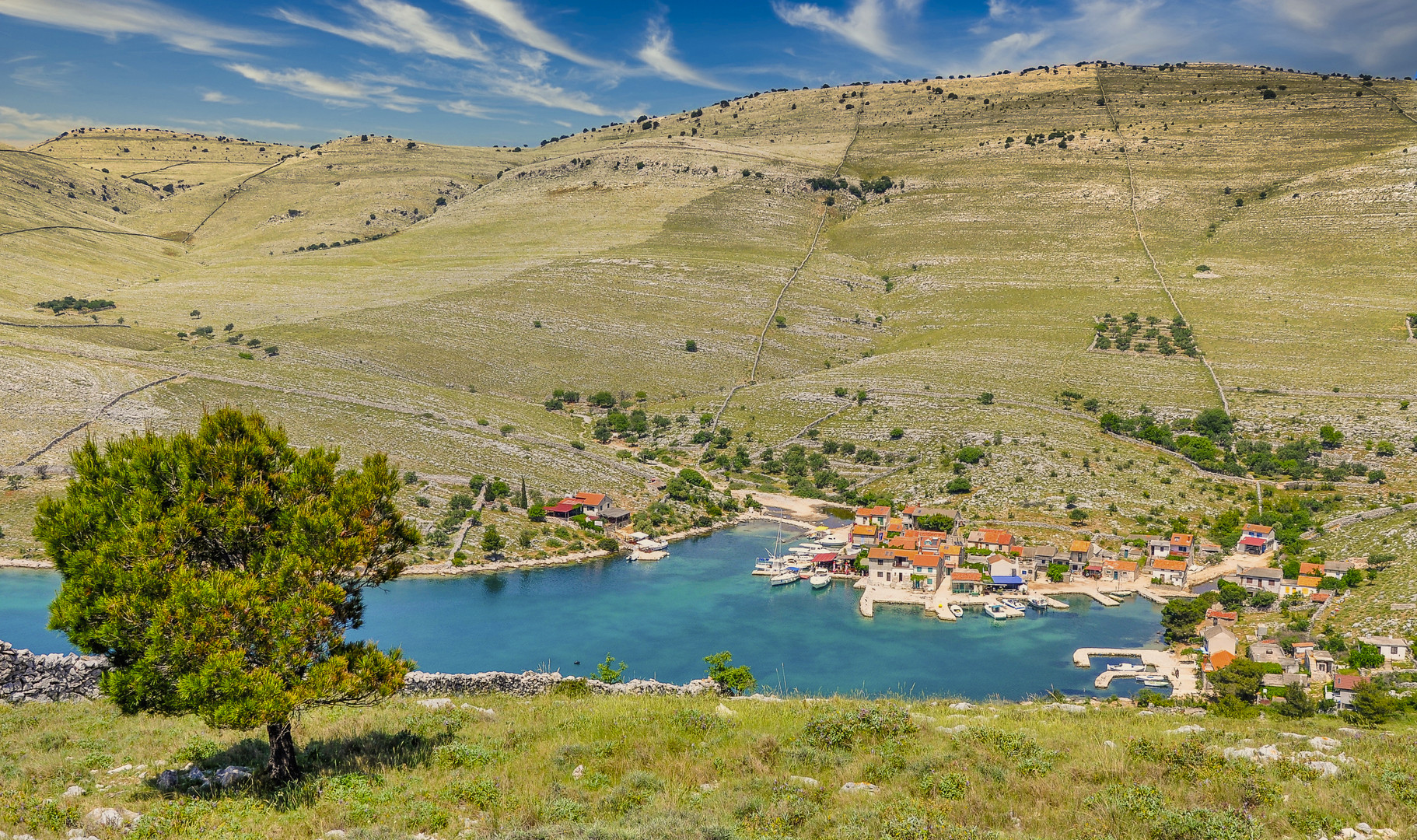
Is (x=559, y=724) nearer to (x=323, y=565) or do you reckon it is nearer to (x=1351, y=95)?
(x=323, y=565)

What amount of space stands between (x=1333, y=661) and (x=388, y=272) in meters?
117

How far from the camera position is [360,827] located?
10180 millimetres

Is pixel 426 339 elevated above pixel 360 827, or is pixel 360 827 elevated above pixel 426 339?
pixel 426 339

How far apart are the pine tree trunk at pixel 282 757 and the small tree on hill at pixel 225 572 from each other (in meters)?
0.03

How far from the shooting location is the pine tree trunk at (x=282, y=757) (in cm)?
1210

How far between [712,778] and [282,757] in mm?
6651

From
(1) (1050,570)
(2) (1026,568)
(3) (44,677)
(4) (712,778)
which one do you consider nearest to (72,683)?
(3) (44,677)

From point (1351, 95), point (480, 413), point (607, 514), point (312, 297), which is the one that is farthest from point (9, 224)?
point (1351, 95)

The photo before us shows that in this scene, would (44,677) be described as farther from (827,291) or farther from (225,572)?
(827,291)

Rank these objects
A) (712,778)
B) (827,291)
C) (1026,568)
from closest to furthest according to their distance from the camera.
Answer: (712,778)
(1026,568)
(827,291)

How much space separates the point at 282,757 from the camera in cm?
1237

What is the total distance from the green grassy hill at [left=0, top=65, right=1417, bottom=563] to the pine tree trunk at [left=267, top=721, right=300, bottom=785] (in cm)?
5387

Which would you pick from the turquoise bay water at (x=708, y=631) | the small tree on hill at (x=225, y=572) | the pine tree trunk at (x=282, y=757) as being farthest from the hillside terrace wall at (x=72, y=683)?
the turquoise bay water at (x=708, y=631)

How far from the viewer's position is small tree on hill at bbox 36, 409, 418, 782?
35.5 ft
